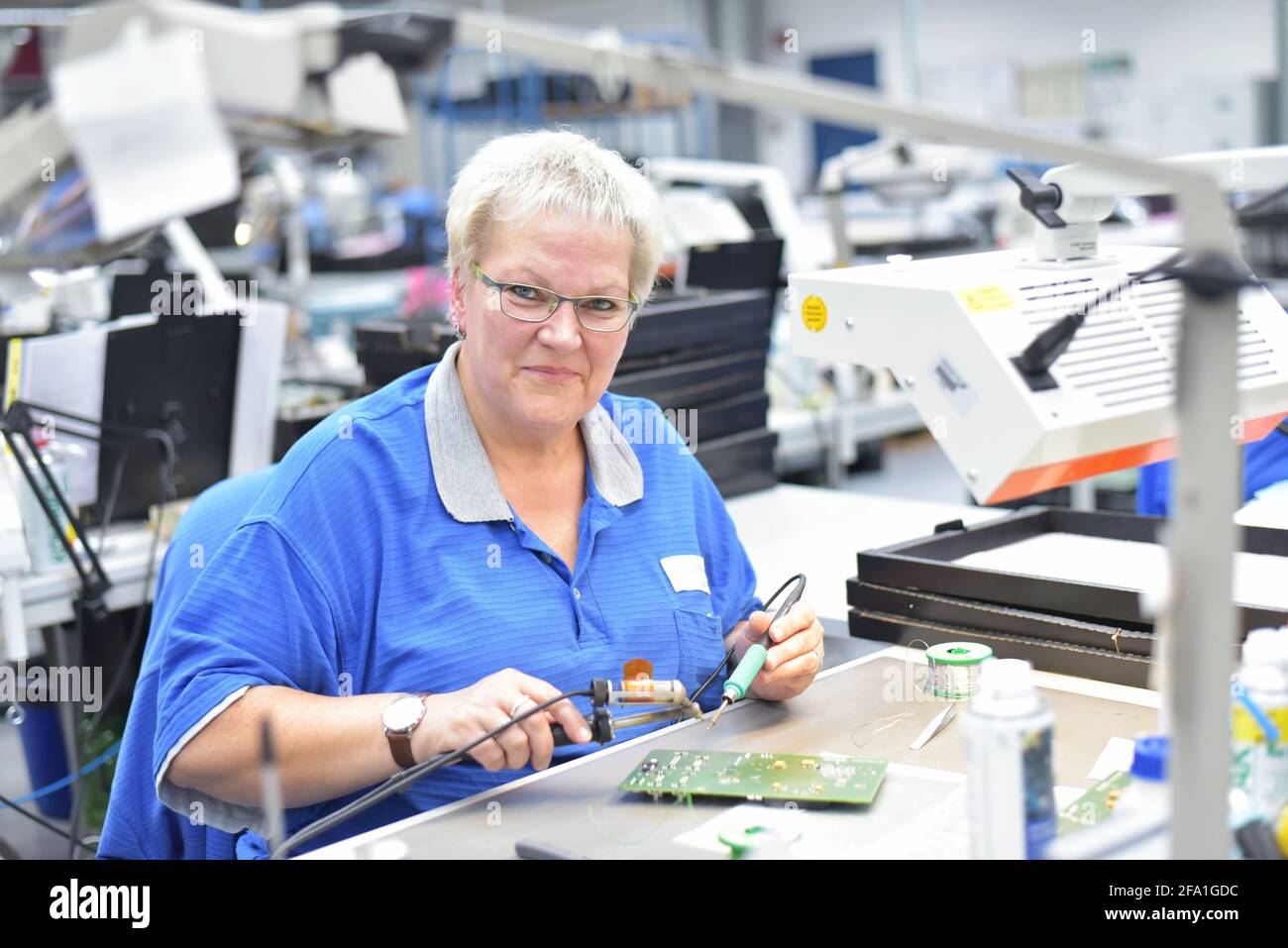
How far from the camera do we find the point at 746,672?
1.44 m

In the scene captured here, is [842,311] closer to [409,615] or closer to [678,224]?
[409,615]

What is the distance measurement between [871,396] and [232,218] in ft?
7.25

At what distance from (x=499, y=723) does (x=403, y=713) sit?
0.35 ft

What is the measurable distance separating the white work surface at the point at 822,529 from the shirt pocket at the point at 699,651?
0.29 metres

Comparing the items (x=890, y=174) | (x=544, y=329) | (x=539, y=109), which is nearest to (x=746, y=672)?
(x=544, y=329)

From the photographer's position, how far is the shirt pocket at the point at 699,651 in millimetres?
1591

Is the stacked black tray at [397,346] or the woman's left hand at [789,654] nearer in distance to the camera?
the woman's left hand at [789,654]

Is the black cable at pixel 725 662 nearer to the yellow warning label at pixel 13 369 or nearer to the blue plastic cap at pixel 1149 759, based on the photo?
the blue plastic cap at pixel 1149 759

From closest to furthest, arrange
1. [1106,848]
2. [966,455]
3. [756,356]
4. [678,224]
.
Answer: [1106,848], [966,455], [756,356], [678,224]

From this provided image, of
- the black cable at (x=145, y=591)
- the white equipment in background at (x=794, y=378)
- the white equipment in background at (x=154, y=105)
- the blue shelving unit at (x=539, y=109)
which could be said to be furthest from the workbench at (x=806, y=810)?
the blue shelving unit at (x=539, y=109)

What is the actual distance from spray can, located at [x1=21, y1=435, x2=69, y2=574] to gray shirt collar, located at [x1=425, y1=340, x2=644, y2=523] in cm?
101

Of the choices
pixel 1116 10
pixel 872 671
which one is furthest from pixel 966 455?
pixel 1116 10
